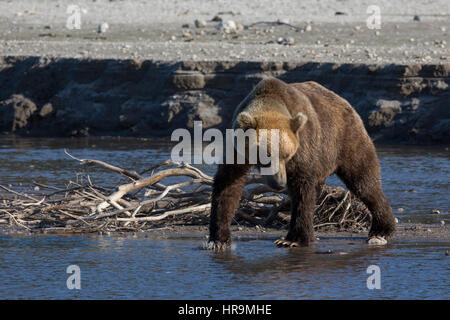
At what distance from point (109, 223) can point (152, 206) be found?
0.58 meters

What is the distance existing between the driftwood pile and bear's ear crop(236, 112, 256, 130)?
5.35 feet

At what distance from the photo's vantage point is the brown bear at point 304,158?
673cm

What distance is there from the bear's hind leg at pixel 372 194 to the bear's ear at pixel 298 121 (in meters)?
1.07

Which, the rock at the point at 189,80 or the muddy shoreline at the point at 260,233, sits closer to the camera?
the muddy shoreline at the point at 260,233

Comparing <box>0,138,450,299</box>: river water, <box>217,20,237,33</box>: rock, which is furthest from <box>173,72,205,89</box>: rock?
<box>0,138,450,299</box>: river water

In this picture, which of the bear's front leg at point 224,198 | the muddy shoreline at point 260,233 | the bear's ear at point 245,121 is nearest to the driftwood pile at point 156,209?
the muddy shoreline at point 260,233

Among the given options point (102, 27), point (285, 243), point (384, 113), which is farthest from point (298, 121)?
point (102, 27)

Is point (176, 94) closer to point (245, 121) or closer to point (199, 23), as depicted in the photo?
point (199, 23)

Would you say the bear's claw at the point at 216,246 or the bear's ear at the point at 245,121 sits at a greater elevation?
the bear's ear at the point at 245,121

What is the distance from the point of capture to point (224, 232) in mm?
7184

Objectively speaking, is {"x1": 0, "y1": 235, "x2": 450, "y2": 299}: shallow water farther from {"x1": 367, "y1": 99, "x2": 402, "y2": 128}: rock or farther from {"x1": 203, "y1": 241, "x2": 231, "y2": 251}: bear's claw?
{"x1": 367, "y1": 99, "x2": 402, "y2": 128}: rock

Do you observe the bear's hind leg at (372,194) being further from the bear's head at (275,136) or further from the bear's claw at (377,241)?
the bear's head at (275,136)
